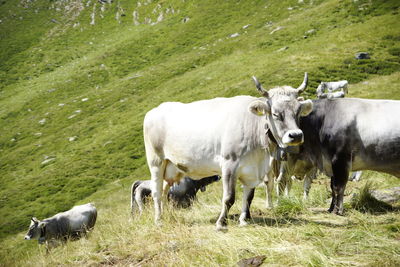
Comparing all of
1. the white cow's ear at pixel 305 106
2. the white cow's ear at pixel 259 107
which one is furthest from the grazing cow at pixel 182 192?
the white cow's ear at pixel 305 106

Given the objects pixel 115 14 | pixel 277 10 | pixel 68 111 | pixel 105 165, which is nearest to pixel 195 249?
pixel 105 165

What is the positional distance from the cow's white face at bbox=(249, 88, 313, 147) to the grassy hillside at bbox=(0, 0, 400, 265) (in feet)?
5.25

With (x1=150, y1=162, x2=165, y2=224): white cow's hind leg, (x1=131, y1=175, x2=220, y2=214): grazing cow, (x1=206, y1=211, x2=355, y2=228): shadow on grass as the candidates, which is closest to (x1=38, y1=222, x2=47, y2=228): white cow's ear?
(x1=131, y1=175, x2=220, y2=214): grazing cow

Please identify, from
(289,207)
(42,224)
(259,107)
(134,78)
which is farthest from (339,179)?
(134,78)

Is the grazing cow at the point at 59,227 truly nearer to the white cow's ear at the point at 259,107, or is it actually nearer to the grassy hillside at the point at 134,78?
the grassy hillside at the point at 134,78

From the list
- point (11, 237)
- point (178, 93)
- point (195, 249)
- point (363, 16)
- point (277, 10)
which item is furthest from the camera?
point (277, 10)

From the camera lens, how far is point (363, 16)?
39.6m

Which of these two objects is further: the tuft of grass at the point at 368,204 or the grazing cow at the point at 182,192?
the grazing cow at the point at 182,192

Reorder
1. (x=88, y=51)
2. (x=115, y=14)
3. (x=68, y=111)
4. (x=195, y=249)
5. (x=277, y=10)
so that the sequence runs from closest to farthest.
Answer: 1. (x=195, y=249)
2. (x=68, y=111)
3. (x=277, y=10)
4. (x=88, y=51)
5. (x=115, y=14)

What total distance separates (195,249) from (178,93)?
29.0m

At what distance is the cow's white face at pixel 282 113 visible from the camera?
6.01 meters

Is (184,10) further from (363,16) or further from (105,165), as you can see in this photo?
(105,165)

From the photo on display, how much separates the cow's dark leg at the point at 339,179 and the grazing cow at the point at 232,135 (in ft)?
5.85

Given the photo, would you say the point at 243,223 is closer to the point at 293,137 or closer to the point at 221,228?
the point at 221,228
